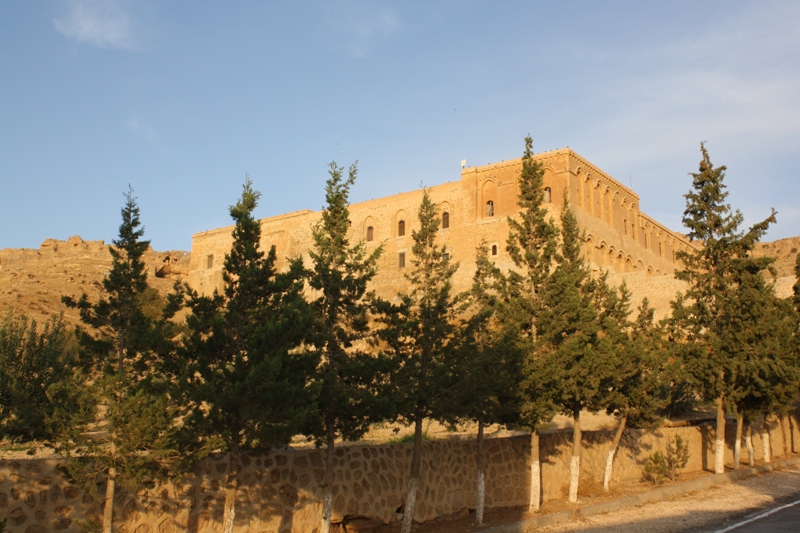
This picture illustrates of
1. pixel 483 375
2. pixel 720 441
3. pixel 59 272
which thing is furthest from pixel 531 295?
pixel 59 272


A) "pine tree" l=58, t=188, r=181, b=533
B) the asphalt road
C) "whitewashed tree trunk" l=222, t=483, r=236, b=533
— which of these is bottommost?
the asphalt road

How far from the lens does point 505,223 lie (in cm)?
3912

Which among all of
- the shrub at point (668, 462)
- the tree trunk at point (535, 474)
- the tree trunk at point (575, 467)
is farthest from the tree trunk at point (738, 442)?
the tree trunk at point (535, 474)

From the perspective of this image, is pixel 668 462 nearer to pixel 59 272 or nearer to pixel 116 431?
pixel 116 431

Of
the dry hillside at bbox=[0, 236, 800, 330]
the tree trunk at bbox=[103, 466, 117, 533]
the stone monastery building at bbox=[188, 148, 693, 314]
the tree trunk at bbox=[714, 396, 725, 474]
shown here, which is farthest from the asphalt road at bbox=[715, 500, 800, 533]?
the stone monastery building at bbox=[188, 148, 693, 314]

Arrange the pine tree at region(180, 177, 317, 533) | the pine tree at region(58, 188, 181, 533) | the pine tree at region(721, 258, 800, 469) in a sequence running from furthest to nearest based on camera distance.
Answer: the pine tree at region(721, 258, 800, 469) → the pine tree at region(180, 177, 317, 533) → the pine tree at region(58, 188, 181, 533)

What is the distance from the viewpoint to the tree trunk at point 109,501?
28.8 ft

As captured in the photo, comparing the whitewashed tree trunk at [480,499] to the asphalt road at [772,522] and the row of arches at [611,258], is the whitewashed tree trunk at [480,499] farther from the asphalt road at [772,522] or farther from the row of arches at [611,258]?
the row of arches at [611,258]

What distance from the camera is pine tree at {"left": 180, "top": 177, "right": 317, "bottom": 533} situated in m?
9.52

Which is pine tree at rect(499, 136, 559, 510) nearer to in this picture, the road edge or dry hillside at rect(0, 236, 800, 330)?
the road edge

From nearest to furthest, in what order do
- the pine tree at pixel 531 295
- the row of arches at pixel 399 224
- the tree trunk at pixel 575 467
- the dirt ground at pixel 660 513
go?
the dirt ground at pixel 660 513
the pine tree at pixel 531 295
the tree trunk at pixel 575 467
the row of arches at pixel 399 224

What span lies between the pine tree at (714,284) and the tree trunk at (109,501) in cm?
1641

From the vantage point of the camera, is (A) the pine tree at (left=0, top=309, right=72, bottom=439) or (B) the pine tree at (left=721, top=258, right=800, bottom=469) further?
(B) the pine tree at (left=721, top=258, right=800, bottom=469)

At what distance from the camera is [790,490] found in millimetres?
Answer: 17281
